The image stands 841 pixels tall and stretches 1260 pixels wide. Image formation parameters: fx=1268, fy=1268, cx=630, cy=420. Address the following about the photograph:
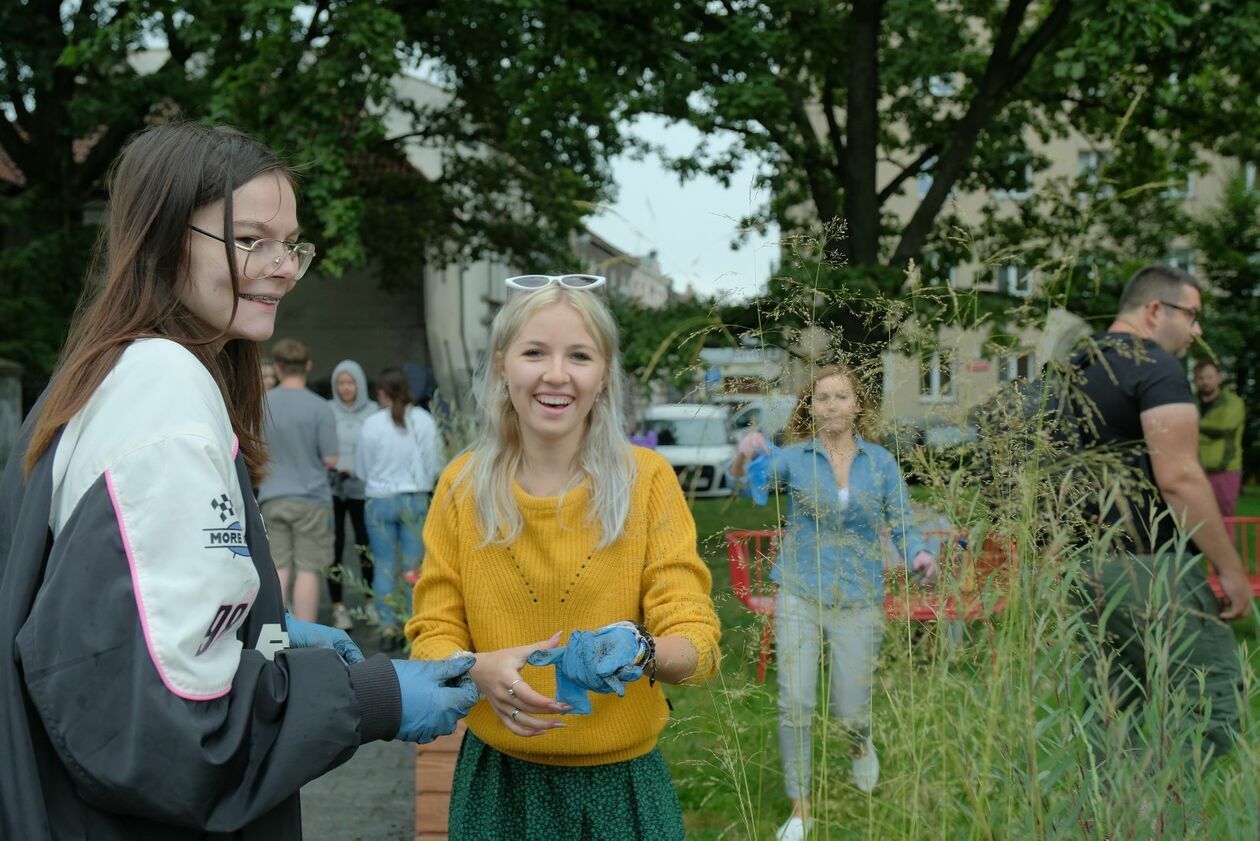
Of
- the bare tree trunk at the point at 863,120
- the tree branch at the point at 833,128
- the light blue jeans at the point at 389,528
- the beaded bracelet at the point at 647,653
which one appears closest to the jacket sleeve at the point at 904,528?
the beaded bracelet at the point at 647,653

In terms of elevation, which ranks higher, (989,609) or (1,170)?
(1,170)

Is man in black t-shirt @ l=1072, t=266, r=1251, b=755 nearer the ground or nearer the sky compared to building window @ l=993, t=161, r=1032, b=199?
nearer the ground

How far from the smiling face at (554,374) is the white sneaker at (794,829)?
83 cm

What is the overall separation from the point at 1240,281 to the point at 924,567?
2162 centimetres

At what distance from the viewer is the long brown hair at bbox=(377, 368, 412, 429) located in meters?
7.88

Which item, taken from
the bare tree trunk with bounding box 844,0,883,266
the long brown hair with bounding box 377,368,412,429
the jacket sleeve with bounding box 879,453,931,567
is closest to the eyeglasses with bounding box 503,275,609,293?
the jacket sleeve with bounding box 879,453,931,567

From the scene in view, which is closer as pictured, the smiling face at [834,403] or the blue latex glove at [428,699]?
the blue latex glove at [428,699]

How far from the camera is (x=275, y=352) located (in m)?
7.61

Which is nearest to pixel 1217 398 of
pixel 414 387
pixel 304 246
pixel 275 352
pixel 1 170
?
pixel 414 387

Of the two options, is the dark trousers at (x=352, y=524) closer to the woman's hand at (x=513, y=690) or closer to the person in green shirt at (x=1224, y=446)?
the woman's hand at (x=513, y=690)

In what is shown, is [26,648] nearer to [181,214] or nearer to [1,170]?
[181,214]

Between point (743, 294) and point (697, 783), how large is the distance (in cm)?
242

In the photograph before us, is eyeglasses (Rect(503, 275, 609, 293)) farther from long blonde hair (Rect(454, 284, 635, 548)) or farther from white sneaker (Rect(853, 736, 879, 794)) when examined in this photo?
white sneaker (Rect(853, 736, 879, 794))

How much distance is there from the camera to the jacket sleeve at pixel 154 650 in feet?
4.36
